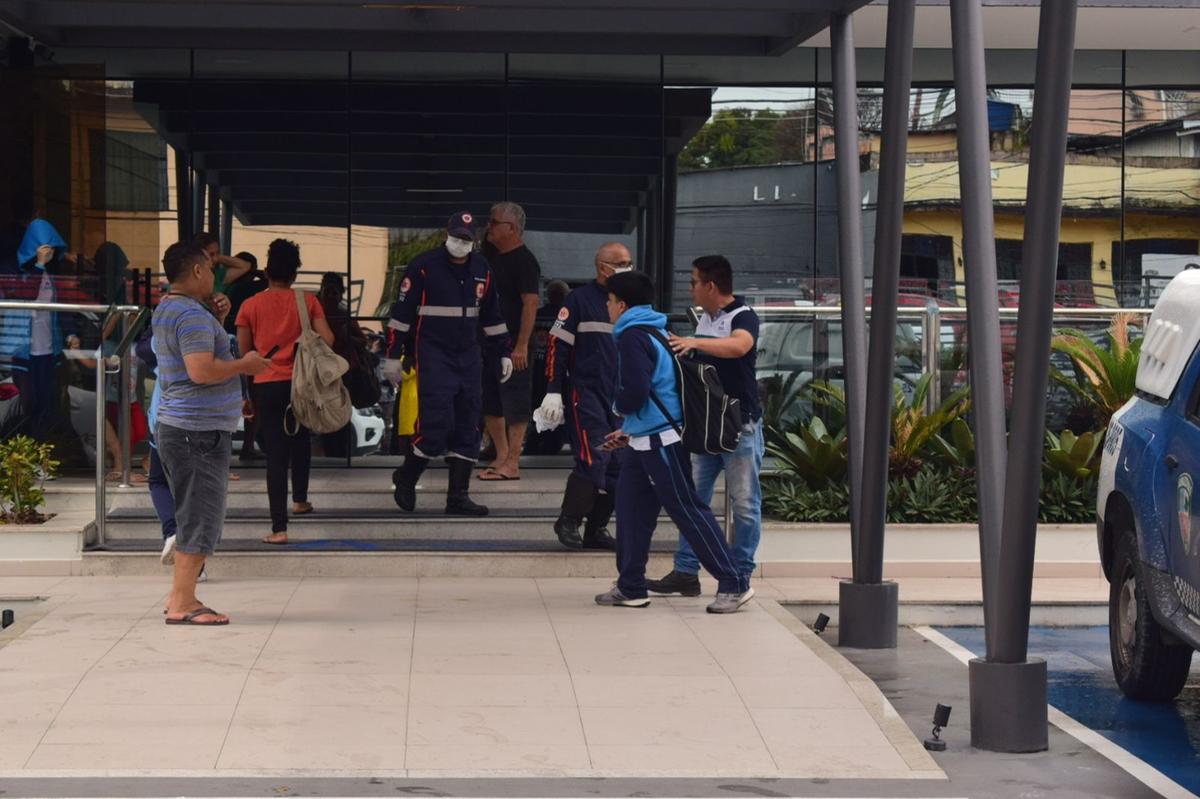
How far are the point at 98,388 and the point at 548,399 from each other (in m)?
3.14

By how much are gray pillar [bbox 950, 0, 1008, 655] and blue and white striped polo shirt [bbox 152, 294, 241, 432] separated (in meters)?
3.81

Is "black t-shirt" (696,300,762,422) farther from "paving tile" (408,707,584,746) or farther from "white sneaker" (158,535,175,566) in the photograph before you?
"white sneaker" (158,535,175,566)

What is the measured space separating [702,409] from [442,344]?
2572mm

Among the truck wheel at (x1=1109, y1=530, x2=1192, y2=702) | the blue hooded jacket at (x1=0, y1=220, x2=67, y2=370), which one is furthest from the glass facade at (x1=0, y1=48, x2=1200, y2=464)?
the truck wheel at (x1=1109, y1=530, x2=1192, y2=702)

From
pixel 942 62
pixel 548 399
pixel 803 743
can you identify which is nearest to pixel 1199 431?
pixel 803 743

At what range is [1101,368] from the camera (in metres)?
13.6

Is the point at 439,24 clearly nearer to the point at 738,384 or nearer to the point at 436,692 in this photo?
the point at 738,384

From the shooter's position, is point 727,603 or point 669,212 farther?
point 669,212

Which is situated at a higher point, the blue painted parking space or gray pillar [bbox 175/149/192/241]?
gray pillar [bbox 175/149/192/241]

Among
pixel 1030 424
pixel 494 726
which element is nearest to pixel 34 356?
pixel 494 726

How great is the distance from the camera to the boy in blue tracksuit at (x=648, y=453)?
10.0m

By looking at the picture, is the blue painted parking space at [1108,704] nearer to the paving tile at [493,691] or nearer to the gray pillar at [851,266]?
the gray pillar at [851,266]

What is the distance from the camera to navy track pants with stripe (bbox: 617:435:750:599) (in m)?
10.1

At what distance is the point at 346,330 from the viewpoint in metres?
13.8
